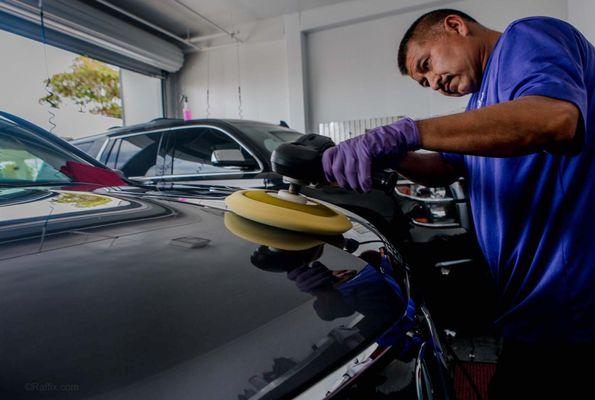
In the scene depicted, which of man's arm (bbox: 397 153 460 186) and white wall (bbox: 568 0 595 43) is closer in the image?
man's arm (bbox: 397 153 460 186)

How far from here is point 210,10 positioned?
20.6ft

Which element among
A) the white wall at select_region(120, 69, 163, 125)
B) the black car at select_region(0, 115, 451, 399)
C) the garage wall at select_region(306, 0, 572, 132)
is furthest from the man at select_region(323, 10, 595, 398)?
the white wall at select_region(120, 69, 163, 125)

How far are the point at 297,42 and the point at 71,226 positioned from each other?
20.9 feet

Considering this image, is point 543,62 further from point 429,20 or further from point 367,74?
point 367,74

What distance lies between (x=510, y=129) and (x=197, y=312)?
64cm

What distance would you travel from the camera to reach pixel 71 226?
2.21 feet

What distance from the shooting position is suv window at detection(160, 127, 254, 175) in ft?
8.67

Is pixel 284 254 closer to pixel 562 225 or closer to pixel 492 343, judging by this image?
pixel 562 225

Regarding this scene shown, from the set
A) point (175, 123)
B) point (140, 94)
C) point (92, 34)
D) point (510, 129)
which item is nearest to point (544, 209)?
point (510, 129)

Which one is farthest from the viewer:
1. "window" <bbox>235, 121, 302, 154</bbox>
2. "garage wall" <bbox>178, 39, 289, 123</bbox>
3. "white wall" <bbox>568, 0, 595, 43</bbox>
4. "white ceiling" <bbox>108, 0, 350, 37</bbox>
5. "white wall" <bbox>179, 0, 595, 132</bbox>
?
"garage wall" <bbox>178, 39, 289, 123</bbox>

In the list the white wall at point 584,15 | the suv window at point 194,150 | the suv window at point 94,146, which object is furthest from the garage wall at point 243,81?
the white wall at point 584,15

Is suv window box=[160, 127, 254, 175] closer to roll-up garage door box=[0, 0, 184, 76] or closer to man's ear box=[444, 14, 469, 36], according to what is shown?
man's ear box=[444, 14, 469, 36]

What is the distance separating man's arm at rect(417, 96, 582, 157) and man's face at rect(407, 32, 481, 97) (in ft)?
1.29

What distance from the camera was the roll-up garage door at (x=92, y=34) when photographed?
4.98 m
